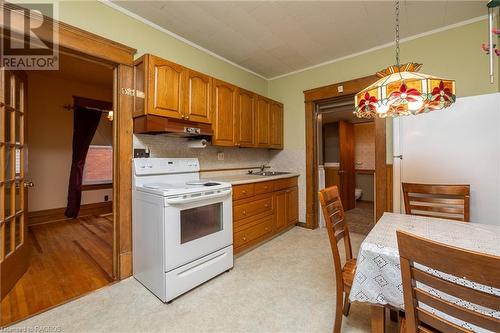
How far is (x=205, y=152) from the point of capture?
3.04 meters

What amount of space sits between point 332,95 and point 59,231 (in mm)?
4777

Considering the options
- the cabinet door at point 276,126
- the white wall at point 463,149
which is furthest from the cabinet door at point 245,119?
the white wall at point 463,149

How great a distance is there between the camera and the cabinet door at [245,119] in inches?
119

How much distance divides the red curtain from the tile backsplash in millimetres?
2755

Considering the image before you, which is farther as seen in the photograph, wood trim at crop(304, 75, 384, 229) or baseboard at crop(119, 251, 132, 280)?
wood trim at crop(304, 75, 384, 229)

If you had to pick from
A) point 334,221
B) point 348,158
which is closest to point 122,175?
point 334,221

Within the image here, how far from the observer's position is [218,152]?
3.23 metres

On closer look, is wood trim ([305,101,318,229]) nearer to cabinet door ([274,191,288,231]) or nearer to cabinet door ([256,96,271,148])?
cabinet door ([274,191,288,231])

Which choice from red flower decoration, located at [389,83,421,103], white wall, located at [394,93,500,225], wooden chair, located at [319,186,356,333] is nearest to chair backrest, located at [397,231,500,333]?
wooden chair, located at [319,186,356,333]

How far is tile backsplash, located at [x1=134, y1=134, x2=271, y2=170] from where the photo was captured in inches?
94.7

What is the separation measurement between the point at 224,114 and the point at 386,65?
225 cm

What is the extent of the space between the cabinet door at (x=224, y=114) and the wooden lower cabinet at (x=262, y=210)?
0.66 meters

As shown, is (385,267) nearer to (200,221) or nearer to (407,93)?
(407,93)

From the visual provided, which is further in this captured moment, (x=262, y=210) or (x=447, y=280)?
(x=262, y=210)
